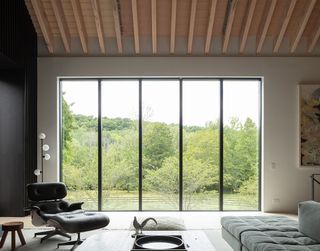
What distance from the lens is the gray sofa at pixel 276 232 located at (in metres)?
3.55

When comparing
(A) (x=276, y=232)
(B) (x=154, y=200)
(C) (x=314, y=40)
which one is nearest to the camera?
(A) (x=276, y=232)

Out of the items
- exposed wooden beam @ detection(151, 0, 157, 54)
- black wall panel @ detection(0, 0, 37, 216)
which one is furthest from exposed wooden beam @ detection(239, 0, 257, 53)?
black wall panel @ detection(0, 0, 37, 216)

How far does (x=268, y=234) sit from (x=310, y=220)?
0.46 m

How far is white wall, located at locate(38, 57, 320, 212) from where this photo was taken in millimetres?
7434

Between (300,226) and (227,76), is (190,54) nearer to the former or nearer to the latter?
(227,76)

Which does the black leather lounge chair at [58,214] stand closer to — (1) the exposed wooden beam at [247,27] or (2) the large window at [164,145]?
(2) the large window at [164,145]

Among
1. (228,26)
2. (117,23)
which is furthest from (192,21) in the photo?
(117,23)

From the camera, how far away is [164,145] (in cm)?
753

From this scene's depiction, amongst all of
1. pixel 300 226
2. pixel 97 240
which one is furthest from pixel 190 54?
pixel 97 240

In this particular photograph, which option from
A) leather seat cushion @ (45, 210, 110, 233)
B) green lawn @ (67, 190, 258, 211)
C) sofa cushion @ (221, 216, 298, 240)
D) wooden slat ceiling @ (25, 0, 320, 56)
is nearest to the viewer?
sofa cushion @ (221, 216, 298, 240)

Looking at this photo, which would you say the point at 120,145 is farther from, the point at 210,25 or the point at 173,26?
the point at 210,25

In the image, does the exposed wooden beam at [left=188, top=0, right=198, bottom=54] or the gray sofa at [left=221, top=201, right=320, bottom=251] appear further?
the exposed wooden beam at [left=188, top=0, right=198, bottom=54]

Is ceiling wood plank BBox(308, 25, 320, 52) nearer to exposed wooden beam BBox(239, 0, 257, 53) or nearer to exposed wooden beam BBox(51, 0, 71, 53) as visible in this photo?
exposed wooden beam BBox(239, 0, 257, 53)

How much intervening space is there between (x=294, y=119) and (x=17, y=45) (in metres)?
5.48
